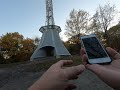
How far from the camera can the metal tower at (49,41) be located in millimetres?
36625

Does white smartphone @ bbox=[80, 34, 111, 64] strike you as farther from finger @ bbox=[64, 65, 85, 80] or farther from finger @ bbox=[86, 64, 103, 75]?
finger @ bbox=[64, 65, 85, 80]

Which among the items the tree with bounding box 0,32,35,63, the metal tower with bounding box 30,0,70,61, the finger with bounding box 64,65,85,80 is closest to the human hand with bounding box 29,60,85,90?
the finger with bounding box 64,65,85,80

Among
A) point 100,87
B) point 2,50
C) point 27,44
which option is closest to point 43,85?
point 100,87

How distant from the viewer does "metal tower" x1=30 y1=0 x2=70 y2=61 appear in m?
36.6

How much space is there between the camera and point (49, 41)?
37781 millimetres

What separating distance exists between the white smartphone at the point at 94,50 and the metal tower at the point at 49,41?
33537 mm

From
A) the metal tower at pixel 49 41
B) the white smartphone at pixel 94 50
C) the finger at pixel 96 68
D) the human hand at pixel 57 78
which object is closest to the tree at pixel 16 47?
the metal tower at pixel 49 41

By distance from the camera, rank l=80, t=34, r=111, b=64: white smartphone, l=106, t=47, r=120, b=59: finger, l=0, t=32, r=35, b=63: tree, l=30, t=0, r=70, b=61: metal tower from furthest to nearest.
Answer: l=0, t=32, r=35, b=63: tree → l=30, t=0, r=70, b=61: metal tower → l=106, t=47, r=120, b=59: finger → l=80, t=34, r=111, b=64: white smartphone

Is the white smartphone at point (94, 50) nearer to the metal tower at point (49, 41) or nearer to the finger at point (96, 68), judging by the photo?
the finger at point (96, 68)

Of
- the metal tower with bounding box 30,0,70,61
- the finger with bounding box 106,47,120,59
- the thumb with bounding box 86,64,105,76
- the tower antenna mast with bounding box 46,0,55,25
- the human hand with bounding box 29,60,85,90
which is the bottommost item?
the human hand with bounding box 29,60,85,90

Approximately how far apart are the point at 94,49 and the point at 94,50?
1 cm

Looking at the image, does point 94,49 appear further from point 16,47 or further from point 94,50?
point 16,47

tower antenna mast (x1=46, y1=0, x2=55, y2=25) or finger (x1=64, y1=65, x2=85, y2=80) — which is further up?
tower antenna mast (x1=46, y1=0, x2=55, y2=25)

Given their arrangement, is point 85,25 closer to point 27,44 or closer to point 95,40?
point 27,44
